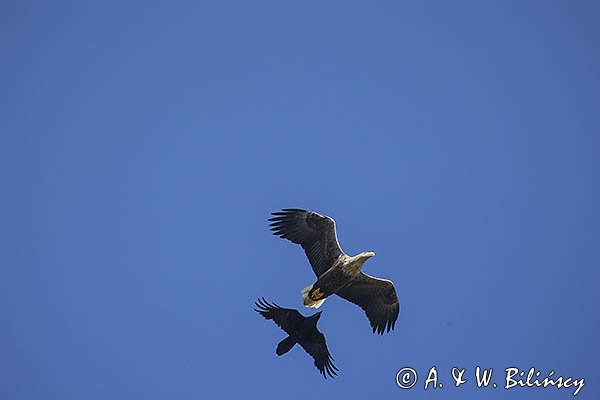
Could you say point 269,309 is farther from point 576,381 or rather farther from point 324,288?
point 576,381

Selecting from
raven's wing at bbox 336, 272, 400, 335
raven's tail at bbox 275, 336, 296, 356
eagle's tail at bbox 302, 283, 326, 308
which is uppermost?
raven's wing at bbox 336, 272, 400, 335

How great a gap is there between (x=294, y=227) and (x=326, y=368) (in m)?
3.17

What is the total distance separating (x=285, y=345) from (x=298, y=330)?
1.45 feet

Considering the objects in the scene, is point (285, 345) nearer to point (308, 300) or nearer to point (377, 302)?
point (308, 300)

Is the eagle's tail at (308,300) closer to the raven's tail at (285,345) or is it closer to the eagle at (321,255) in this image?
the eagle at (321,255)

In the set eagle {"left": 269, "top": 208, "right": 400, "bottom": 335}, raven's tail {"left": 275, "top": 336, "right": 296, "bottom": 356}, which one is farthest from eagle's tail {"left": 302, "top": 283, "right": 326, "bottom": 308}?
raven's tail {"left": 275, "top": 336, "right": 296, "bottom": 356}

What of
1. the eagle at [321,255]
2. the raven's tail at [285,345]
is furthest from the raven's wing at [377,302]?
the raven's tail at [285,345]

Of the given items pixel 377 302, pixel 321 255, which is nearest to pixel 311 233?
pixel 321 255

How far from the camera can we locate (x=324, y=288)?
20.7m

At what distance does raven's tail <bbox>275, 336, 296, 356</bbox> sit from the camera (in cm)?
2042

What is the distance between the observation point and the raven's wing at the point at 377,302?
21.4m

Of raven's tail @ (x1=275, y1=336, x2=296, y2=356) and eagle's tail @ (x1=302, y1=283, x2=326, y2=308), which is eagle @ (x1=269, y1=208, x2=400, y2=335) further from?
raven's tail @ (x1=275, y1=336, x2=296, y2=356)

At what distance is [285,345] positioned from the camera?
67.3 feet

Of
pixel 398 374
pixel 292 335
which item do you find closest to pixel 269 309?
pixel 292 335
